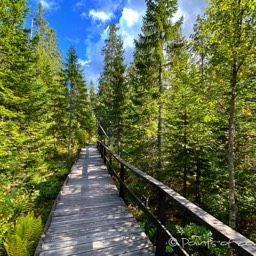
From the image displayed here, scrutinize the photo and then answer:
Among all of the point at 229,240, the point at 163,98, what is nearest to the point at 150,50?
the point at 163,98

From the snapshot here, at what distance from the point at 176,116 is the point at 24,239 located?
22.3 ft

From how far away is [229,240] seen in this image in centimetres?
147

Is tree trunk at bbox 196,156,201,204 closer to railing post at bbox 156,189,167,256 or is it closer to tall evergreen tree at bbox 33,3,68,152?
railing post at bbox 156,189,167,256

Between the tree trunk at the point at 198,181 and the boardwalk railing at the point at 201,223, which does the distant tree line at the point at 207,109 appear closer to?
the tree trunk at the point at 198,181

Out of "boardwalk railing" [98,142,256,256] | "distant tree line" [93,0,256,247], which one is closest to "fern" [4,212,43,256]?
"boardwalk railing" [98,142,256,256]

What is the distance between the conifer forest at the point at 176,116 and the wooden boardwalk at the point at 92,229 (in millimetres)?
474

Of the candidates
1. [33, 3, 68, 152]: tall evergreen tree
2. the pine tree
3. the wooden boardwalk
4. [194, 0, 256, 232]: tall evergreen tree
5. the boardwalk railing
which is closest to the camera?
the boardwalk railing

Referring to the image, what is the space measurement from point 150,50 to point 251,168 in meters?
8.36

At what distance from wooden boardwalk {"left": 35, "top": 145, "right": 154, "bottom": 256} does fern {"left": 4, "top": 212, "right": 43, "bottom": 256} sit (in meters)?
0.31

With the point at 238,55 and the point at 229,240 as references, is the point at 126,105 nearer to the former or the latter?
the point at 238,55

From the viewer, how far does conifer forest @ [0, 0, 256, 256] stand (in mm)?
4449

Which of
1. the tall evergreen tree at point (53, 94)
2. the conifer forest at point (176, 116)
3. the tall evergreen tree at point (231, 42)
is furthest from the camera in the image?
the tall evergreen tree at point (53, 94)

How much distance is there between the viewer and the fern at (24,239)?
3240mm

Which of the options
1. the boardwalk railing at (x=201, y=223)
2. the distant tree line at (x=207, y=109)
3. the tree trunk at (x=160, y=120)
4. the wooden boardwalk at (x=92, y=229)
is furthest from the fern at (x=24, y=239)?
the tree trunk at (x=160, y=120)
